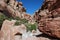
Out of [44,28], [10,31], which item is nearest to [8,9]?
[10,31]

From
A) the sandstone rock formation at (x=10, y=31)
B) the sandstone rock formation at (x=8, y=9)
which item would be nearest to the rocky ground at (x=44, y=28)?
the sandstone rock formation at (x=10, y=31)

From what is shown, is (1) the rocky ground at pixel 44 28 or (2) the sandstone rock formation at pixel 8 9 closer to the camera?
(1) the rocky ground at pixel 44 28

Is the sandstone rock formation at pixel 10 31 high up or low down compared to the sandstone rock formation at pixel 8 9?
down

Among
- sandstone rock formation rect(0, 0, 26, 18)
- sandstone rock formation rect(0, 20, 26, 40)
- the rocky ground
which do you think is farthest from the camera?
sandstone rock formation rect(0, 0, 26, 18)

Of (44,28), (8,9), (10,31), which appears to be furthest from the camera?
(8,9)

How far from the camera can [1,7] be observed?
34.1 meters

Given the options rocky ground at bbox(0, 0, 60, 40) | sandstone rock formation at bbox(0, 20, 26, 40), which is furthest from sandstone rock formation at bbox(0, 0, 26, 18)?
sandstone rock formation at bbox(0, 20, 26, 40)

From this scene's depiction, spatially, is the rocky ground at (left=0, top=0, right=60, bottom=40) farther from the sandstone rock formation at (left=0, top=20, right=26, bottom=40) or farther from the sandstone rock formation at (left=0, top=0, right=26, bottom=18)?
the sandstone rock formation at (left=0, top=0, right=26, bottom=18)

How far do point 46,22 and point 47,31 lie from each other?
0.90m

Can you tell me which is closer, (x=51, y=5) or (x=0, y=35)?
(x=51, y=5)

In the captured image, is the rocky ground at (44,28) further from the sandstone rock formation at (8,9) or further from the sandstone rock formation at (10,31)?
the sandstone rock formation at (8,9)

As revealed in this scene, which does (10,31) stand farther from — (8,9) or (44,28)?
(8,9)

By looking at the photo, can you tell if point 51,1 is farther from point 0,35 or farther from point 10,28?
point 0,35

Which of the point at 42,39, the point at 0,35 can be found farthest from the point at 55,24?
the point at 0,35
